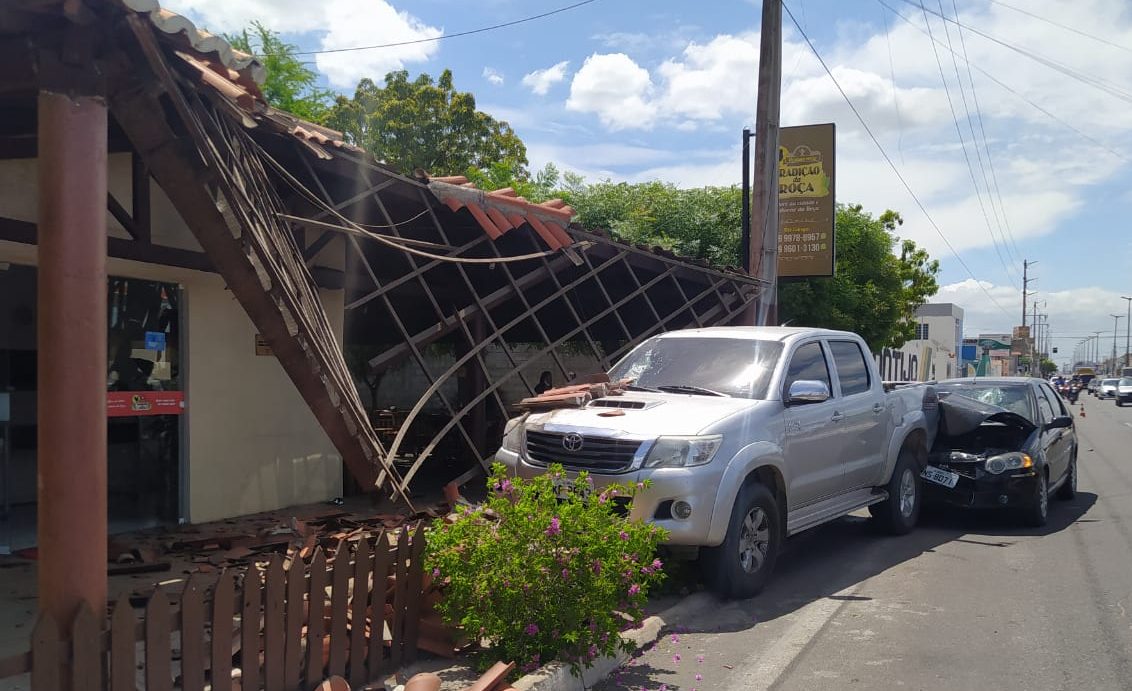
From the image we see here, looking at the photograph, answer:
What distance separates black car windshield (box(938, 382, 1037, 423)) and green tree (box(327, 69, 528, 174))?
69.0 ft

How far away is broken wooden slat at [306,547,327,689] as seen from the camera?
4348 millimetres

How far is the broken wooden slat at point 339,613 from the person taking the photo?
444 cm

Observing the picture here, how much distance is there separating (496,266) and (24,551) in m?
5.32

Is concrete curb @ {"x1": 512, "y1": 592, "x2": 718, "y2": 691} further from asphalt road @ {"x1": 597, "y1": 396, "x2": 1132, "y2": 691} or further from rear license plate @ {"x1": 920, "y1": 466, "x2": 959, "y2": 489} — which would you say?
rear license plate @ {"x1": 920, "y1": 466, "x2": 959, "y2": 489}

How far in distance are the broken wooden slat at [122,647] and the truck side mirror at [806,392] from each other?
4.94 meters

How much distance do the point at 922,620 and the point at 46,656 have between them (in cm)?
537

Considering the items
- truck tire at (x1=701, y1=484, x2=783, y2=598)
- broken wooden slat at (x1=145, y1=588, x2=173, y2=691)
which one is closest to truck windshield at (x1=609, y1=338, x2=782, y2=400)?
truck tire at (x1=701, y1=484, x2=783, y2=598)

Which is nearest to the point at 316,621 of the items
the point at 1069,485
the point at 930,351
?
the point at 1069,485

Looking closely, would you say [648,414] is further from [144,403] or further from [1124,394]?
[1124,394]

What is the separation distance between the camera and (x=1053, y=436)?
10172 mm

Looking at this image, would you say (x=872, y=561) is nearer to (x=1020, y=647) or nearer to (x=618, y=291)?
(x=1020, y=647)

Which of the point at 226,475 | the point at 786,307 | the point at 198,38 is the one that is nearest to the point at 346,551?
the point at 198,38

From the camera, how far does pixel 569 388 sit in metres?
7.36

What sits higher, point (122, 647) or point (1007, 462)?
point (122, 647)
